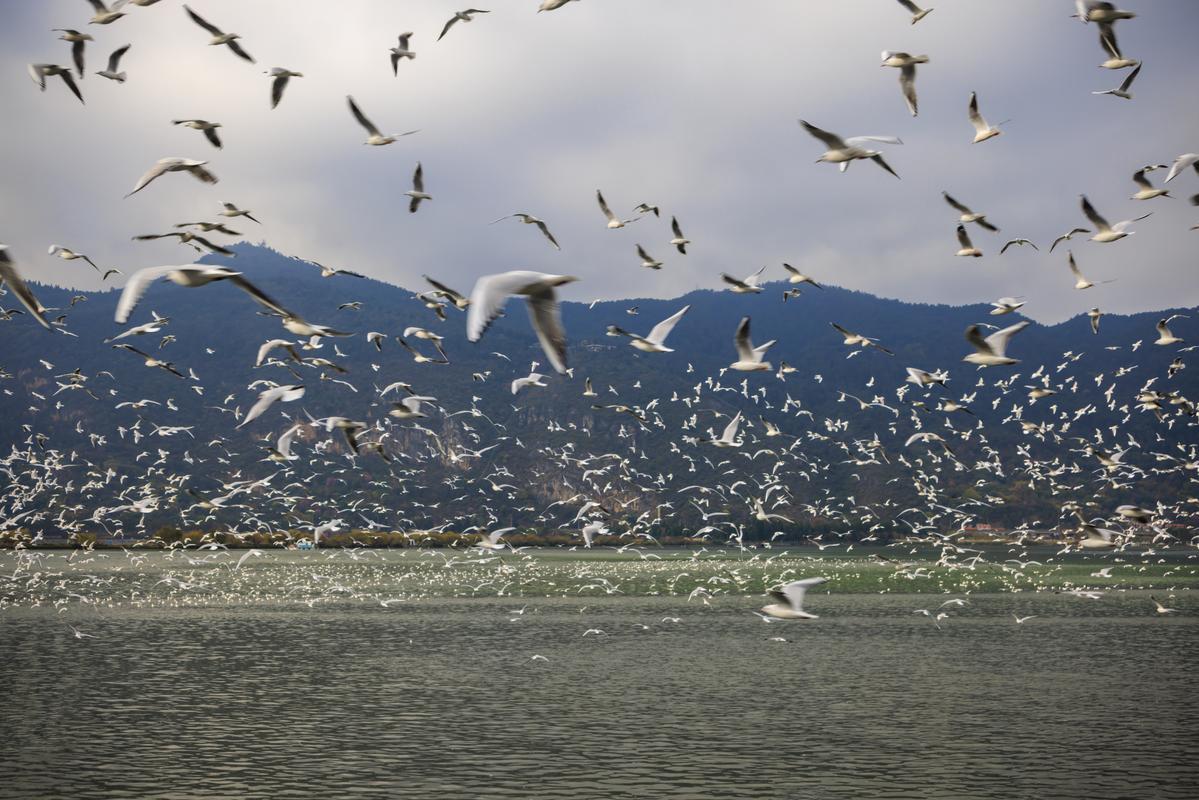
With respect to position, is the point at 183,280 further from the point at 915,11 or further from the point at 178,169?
the point at 915,11

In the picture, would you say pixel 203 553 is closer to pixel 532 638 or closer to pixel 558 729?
pixel 532 638

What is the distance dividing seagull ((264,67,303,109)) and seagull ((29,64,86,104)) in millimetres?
4103

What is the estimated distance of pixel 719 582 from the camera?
79.2m

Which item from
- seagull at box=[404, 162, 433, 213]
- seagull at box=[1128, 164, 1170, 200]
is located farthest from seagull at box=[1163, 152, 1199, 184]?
seagull at box=[404, 162, 433, 213]

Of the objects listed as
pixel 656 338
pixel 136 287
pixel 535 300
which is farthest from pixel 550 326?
pixel 656 338

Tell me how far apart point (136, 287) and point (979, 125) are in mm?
19844

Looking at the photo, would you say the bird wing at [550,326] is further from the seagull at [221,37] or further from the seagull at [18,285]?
the seagull at [221,37]

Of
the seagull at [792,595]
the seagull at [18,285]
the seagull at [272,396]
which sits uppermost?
the seagull at [18,285]

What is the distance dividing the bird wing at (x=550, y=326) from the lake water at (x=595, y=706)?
13.1 m

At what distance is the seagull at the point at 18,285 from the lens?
40.4ft

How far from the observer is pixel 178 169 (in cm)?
2052

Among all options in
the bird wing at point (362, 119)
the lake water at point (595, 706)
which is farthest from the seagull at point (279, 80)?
the lake water at point (595, 706)

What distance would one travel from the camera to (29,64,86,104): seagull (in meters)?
22.3

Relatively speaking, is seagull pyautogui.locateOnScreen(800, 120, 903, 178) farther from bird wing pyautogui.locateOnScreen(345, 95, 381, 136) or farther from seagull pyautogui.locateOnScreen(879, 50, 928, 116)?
bird wing pyautogui.locateOnScreen(345, 95, 381, 136)
